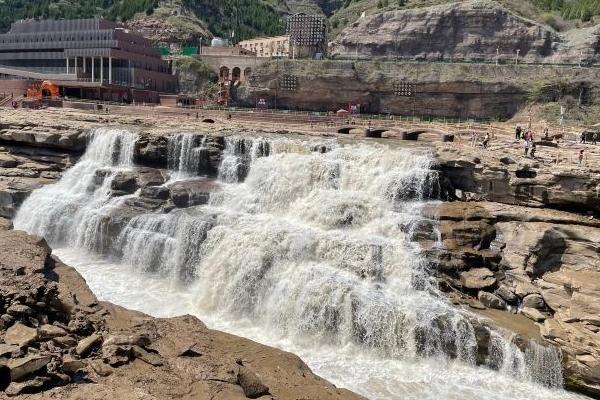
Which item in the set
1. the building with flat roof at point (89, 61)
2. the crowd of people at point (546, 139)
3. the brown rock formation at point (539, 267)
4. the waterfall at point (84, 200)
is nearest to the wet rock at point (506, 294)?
the brown rock formation at point (539, 267)

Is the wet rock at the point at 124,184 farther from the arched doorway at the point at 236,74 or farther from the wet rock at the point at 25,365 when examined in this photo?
the arched doorway at the point at 236,74

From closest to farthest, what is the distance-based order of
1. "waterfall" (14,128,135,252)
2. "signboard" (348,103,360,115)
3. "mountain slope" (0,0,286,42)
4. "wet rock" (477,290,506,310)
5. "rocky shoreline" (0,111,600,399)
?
1. "rocky shoreline" (0,111,600,399)
2. "wet rock" (477,290,506,310)
3. "waterfall" (14,128,135,252)
4. "signboard" (348,103,360,115)
5. "mountain slope" (0,0,286,42)

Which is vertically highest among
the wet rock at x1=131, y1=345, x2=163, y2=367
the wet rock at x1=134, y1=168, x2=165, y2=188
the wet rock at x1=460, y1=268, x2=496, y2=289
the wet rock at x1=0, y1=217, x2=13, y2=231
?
the wet rock at x1=134, y1=168, x2=165, y2=188

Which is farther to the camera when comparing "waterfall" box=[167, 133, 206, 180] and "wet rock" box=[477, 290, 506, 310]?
"waterfall" box=[167, 133, 206, 180]

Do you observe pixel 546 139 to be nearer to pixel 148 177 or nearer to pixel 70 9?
pixel 148 177

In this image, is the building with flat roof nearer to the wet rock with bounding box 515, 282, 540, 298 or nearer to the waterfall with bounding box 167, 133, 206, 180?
the waterfall with bounding box 167, 133, 206, 180

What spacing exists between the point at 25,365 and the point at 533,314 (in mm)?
18269

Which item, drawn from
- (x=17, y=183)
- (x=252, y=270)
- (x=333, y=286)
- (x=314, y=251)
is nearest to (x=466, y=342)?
(x=333, y=286)

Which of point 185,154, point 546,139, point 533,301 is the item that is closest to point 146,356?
point 533,301

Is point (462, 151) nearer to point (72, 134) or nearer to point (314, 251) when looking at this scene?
point (314, 251)

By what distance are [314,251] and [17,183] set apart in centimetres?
2257

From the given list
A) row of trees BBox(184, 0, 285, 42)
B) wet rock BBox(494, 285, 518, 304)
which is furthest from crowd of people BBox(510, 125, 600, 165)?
row of trees BBox(184, 0, 285, 42)

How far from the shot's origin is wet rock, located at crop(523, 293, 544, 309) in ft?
71.6

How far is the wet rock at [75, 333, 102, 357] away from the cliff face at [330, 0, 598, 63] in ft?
239
